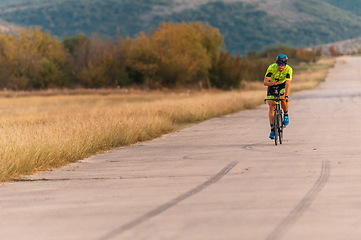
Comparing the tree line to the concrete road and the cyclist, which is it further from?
the concrete road

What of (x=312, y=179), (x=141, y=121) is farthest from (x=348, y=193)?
(x=141, y=121)

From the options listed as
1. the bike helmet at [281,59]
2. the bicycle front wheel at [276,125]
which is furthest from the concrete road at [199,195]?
the bike helmet at [281,59]

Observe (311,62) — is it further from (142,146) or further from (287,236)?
(287,236)

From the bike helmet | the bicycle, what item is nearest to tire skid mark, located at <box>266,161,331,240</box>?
the bike helmet

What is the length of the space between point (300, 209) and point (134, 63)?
215 feet

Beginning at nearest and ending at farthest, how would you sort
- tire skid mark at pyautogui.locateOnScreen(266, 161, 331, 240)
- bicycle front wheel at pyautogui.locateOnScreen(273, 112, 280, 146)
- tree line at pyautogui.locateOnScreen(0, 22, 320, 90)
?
tire skid mark at pyautogui.locateOnScreen(266, 161, 331, 240)
bicycle front wheel at pyautogui.locateOnScreen(273, 112, 280, 146)
tree line at pyautogui.locateOnScreen(0, 22, 320, 90)

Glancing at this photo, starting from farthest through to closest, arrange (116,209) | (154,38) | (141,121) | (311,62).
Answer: (311,62) < (154,38) < (141,121) < (116,209)

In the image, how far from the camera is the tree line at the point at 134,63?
247 feet

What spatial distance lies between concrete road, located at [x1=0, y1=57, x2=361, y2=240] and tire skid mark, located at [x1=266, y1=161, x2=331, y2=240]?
11mm

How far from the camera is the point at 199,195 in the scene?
1270 cm

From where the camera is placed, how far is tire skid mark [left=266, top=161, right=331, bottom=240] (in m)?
9.51

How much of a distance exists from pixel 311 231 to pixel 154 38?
6971cm

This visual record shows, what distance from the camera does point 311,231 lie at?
31.3 feet

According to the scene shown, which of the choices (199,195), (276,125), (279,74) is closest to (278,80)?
(279,74)
